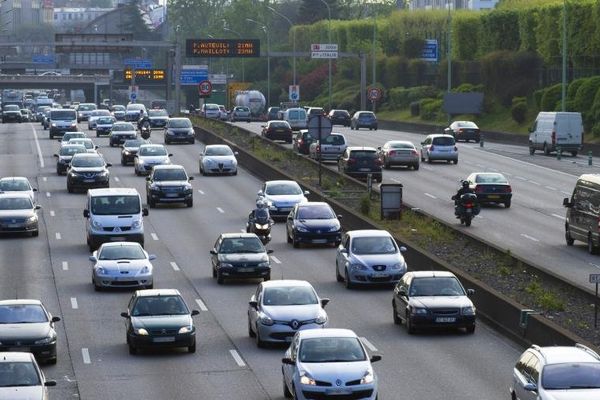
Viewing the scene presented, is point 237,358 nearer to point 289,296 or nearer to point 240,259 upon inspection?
point 289,296

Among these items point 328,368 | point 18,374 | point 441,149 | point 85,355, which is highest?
point 18,374

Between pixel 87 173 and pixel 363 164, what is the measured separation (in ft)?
38.6

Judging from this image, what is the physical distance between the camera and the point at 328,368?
24750 mm

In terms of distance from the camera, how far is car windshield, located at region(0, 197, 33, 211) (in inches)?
2003

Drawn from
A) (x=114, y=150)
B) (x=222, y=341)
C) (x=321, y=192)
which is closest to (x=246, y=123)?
(x=114, y=150)

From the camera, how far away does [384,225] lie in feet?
160

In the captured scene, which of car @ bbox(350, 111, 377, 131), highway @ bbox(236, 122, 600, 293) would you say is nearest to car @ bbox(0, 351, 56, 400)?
highway @ bbox(236, 122, 600, 293)

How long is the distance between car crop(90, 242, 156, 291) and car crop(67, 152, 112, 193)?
911 inches

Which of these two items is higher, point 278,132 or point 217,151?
point 217,151

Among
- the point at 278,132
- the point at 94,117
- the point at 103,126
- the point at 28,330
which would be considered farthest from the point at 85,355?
the point at 94,117

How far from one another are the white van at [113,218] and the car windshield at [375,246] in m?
9.37

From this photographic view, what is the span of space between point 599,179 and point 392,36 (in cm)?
11781

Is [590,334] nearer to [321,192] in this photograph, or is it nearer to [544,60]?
[321,192]

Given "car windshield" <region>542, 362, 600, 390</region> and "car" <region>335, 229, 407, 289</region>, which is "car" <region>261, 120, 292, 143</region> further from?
"car windshield" <region>542, 362, 600, 390</region>
